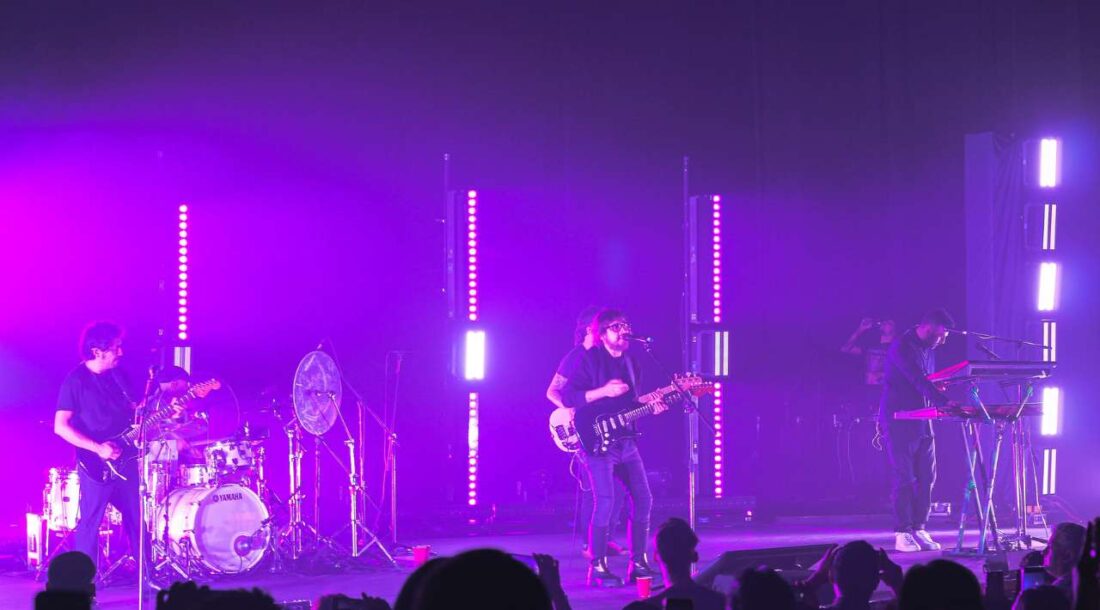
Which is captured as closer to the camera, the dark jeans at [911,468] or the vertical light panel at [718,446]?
the dark jeans at [911,468]

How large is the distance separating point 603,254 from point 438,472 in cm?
299

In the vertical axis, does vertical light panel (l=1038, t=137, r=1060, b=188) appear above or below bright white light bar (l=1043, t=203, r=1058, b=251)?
above

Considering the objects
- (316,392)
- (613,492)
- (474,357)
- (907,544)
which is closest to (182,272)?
(316,392)

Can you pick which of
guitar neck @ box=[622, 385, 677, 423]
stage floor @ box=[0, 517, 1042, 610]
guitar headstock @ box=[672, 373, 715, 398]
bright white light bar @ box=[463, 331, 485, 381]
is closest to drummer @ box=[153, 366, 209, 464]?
stage floor @ box=[0, 517, 1042, 610]

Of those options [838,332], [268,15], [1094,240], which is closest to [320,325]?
[268,15]

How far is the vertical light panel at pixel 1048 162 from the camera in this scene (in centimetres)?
1471

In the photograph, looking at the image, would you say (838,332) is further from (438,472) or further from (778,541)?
(438,472)

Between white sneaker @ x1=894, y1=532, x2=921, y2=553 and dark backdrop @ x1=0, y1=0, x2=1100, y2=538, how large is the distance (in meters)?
3.04

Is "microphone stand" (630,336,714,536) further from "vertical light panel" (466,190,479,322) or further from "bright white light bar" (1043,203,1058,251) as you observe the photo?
"bright white light bar" (1043,203,1058,251)

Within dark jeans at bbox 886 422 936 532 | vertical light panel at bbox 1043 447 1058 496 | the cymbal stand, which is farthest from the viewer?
vertical light panel at bbox 1043 447 1058 496

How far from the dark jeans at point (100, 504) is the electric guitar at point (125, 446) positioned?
0.05 metres

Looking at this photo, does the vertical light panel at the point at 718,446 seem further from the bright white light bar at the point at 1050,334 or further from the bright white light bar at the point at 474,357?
the bright white light bar at the point at 1050,334

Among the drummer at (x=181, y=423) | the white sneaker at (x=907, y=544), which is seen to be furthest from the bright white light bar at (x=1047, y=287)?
the drummer at (x=181, y=423)

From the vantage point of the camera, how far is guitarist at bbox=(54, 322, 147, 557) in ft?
31.7
